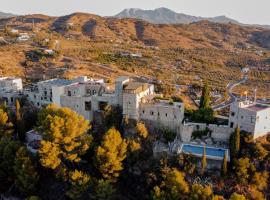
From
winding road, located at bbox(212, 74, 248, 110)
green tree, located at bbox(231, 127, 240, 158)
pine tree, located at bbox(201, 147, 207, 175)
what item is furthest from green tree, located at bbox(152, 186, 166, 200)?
winding road, located at bbox(212, 74, 248, 110)

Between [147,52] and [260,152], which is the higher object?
[147,52]

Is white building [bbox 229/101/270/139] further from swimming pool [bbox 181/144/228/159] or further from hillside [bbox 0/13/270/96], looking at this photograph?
hillside [bbox 0/13/270/96]

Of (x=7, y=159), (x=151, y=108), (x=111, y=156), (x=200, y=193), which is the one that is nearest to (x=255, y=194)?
(x=200, y=193)

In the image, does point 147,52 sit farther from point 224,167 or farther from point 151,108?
point 224,167

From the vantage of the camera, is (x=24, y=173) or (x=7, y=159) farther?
(x=7, y=159)

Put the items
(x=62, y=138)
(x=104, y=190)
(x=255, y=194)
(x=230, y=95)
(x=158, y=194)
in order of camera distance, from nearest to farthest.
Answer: (x=255, y=194)
(x=158, y=194)
(x=104, y=190)
(x=62, y=138)
(x=230, y=95)

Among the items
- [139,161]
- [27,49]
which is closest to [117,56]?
[27,49]

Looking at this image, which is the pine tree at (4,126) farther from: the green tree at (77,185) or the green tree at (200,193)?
the green tree at (200,193)

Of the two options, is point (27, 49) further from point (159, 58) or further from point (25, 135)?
point (25, 135)
